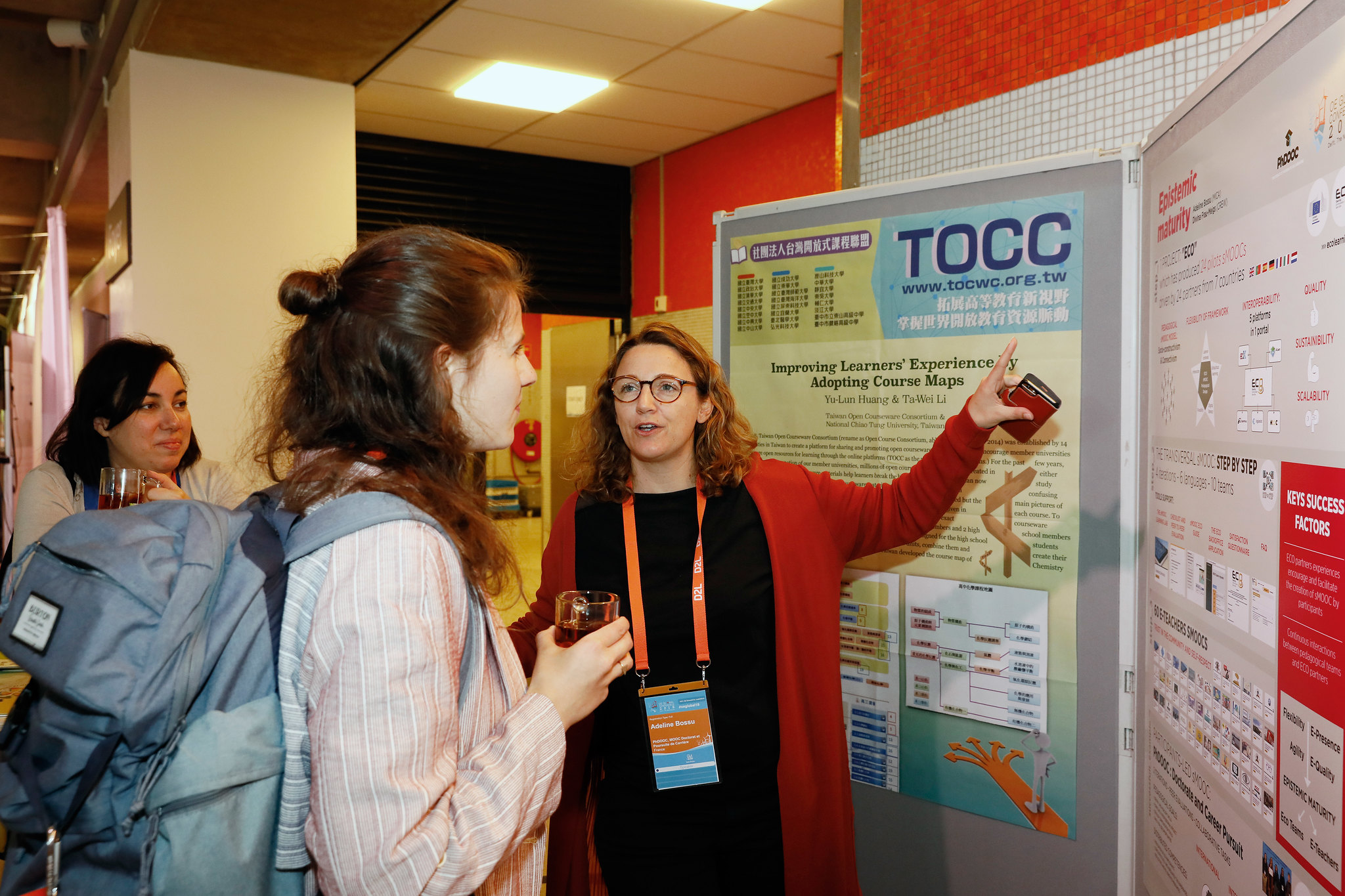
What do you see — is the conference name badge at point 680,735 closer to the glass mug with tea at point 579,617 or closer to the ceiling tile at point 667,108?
the glass mug with tea at point 579,617

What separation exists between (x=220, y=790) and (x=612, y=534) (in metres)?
1.14

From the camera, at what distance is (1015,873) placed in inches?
73.5

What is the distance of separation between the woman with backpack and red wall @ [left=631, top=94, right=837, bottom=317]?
4400 millimetres

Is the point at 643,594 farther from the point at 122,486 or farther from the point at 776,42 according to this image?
the point at 776,42

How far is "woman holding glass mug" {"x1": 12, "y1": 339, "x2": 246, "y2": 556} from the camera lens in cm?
287

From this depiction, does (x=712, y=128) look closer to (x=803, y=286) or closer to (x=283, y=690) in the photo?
(x=803, y=286)

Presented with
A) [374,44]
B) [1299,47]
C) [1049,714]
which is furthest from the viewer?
[374,44]

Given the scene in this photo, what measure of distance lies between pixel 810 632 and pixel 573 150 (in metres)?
5.38

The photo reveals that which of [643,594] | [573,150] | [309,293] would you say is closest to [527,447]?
[573,150]

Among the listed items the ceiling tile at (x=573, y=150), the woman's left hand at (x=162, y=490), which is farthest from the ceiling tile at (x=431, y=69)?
the woman's left hand at (x=162, y=490)

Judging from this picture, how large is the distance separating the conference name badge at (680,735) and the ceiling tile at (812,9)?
3.40m

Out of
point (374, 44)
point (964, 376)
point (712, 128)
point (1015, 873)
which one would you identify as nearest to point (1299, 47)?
point (964, 376)

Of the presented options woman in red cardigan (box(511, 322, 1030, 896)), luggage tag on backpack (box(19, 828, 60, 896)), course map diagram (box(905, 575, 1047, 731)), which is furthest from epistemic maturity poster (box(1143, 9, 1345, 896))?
luggage tag on backpack (box(19, 828, 60, 896))

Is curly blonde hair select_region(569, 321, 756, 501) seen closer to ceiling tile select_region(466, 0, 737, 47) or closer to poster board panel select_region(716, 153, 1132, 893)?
poster board panel select_region(716, 153, 1132, 893)
